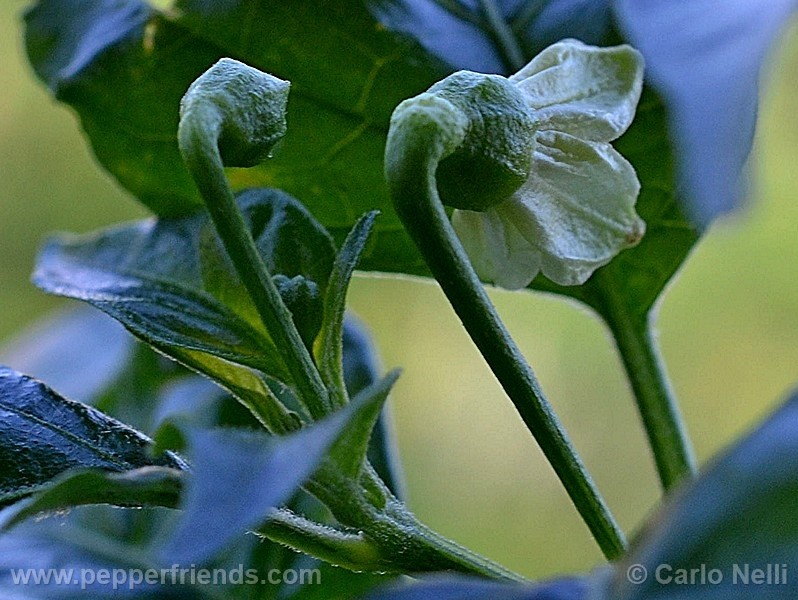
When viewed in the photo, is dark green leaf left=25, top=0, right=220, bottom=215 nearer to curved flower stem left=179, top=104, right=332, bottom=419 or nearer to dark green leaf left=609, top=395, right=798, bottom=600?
curved flower stem left=179, top=104, right=332, bottom=419

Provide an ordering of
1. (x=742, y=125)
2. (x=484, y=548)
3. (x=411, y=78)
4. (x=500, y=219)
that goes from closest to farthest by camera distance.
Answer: (x=742, y=125) → (x=500, y=219) → (x=411, y=78) → (x=484, y=548)

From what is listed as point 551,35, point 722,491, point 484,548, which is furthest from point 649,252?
point 484,548

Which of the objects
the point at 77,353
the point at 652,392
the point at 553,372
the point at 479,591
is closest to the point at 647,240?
the point at 652,392

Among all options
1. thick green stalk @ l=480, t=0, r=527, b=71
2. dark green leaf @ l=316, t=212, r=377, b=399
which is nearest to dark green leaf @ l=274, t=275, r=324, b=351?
dark green leaf @ l=316, t=212, r=377, b=399

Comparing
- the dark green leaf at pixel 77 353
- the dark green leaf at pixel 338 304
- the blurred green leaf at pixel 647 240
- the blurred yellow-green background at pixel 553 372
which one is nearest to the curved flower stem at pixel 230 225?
the dark green leaf at pixel 338 304

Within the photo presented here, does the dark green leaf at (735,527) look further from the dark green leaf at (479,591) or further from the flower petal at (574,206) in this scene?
the flower petal at (574,206)

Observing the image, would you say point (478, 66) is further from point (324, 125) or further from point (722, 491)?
point (722, 491)
